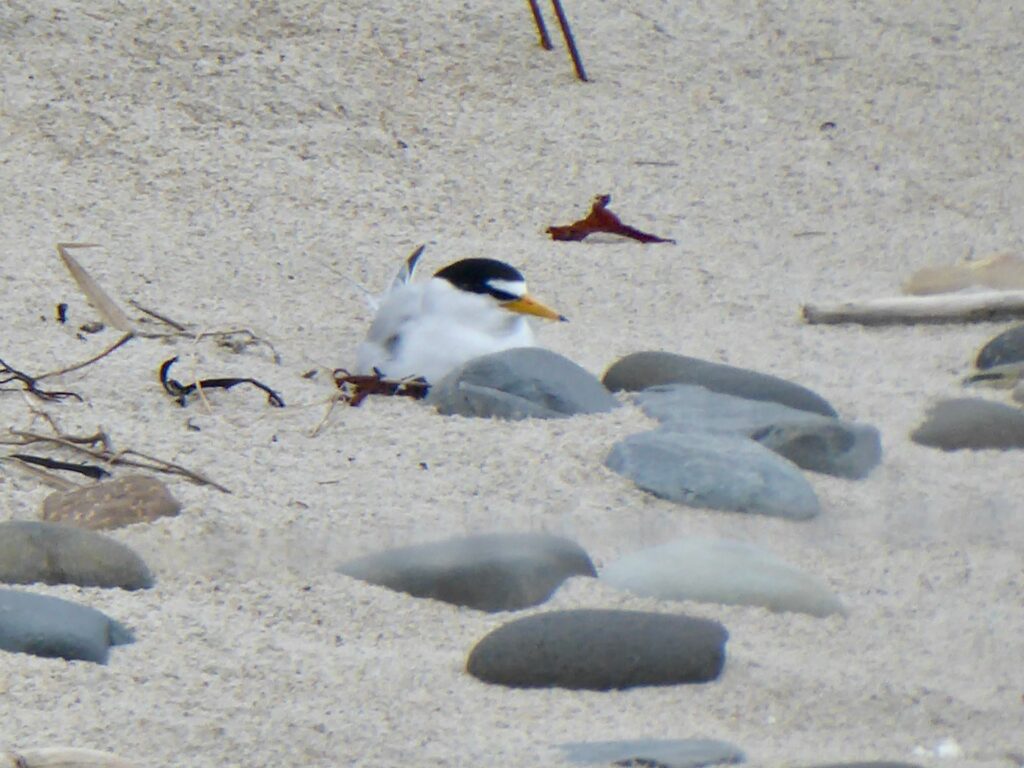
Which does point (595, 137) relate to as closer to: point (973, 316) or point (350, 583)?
point (973, 316)

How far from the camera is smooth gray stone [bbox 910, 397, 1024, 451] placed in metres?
3.36

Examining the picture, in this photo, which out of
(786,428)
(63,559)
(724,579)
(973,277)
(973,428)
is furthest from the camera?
(973,277)

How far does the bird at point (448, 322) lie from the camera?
3793mm

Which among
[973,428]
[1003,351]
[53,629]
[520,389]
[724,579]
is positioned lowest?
[1003,351]

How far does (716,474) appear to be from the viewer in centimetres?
298

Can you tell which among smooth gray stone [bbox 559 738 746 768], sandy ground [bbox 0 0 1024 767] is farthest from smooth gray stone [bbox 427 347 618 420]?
smooth gray stone [bbox 559 738 746 768]

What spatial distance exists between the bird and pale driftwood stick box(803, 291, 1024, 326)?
0.77 m

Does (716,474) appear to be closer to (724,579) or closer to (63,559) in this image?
(724,579)

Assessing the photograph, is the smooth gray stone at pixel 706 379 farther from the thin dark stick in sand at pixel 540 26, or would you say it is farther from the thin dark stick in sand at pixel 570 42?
the thin dark stick in sand at pixel 540 26

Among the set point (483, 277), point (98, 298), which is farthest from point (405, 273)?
point (98, 298)

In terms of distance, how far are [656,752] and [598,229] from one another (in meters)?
3.17

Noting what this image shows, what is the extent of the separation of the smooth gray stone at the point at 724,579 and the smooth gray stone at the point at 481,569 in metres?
0.08

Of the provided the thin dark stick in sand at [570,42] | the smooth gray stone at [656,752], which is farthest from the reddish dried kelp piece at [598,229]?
the smooth gray stone at [656,752]

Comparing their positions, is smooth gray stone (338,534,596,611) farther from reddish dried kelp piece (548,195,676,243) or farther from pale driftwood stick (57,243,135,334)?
reddish dried kelp piece (548,195,676,243)
